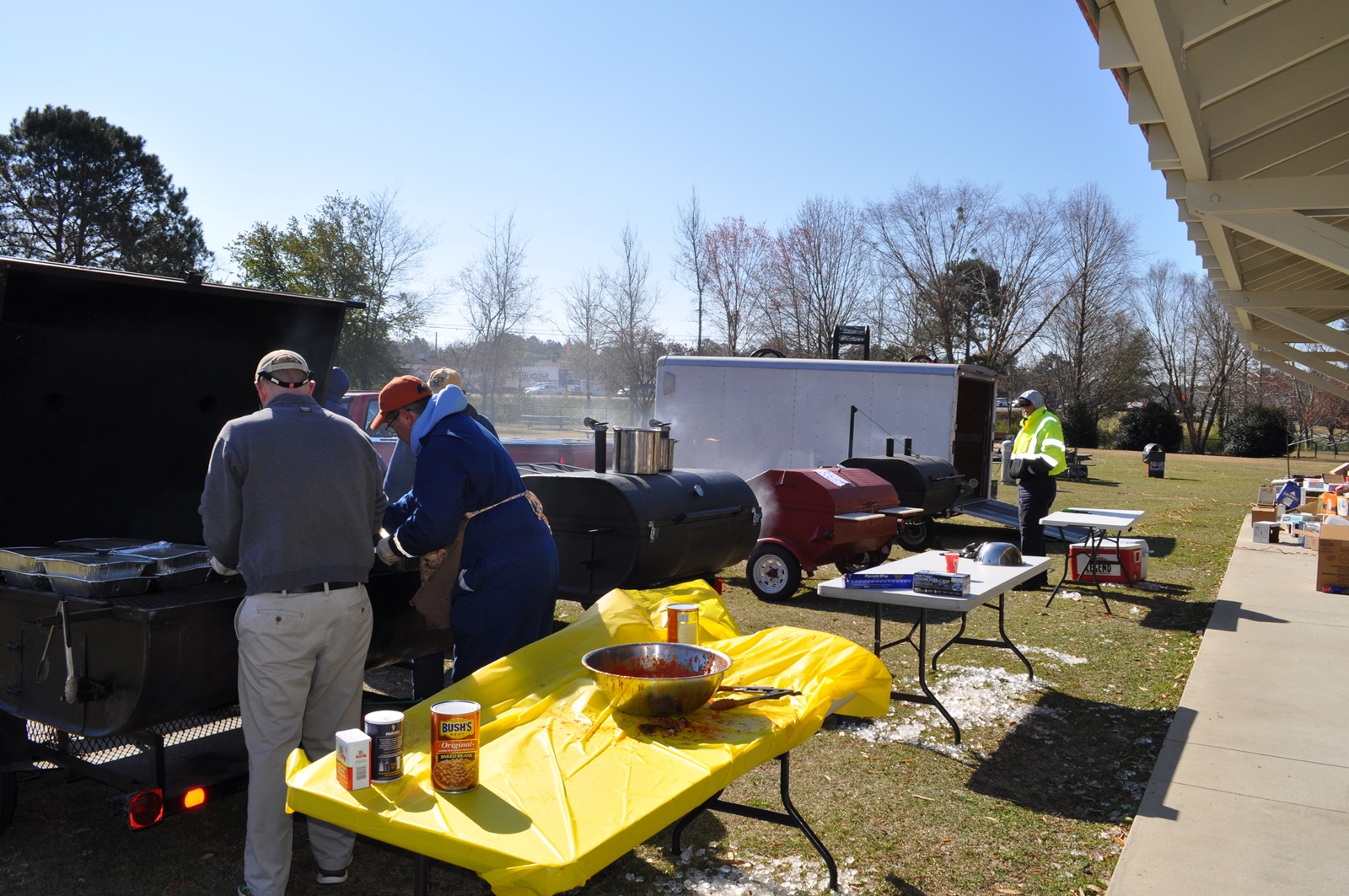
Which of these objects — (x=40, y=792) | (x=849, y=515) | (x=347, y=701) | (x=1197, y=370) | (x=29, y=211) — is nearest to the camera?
(x=347, y=701)

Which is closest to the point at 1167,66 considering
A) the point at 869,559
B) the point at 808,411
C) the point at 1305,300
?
the point at 869,559

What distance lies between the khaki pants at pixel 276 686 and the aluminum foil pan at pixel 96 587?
Answer: 46 centimetres

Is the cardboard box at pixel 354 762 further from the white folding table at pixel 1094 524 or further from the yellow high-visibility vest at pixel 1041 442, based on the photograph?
the yellow high-visibility vest at pixel 1041 442

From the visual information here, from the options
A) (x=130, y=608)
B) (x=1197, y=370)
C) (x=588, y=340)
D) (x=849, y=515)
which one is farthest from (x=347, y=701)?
(x=1197, y=370)

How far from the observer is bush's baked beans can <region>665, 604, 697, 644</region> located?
3.68 m

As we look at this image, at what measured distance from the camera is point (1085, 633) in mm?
7898

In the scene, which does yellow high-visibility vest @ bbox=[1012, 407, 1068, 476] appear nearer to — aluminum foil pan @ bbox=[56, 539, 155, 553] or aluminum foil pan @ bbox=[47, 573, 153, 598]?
aluminum foil pan @ bbox=[56, 539, 155, 553]

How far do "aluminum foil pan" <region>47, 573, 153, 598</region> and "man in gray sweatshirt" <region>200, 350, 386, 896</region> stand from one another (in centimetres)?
38

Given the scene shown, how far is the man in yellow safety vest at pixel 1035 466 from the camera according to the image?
962cm

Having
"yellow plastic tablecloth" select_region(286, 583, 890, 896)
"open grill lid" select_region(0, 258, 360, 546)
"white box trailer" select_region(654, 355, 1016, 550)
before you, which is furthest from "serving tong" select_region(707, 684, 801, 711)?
"white box trailer" select_region(654, 355, 1016, 550)

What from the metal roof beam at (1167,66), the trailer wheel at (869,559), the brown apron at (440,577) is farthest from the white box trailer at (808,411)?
the brown apron at (440,577)

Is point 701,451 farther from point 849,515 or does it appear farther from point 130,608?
point 130,608

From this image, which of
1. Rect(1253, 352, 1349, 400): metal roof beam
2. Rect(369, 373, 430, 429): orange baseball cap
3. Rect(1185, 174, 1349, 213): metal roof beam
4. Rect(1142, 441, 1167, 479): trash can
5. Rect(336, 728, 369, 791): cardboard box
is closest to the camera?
Rect(336, 728, 369, 791): cardboard box

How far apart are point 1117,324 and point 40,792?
47.7 meters
